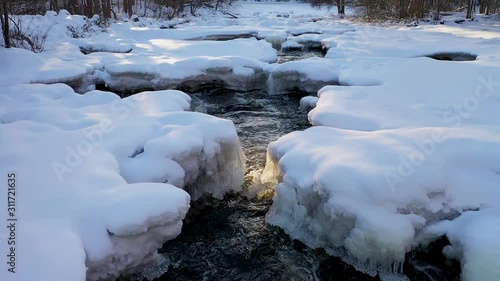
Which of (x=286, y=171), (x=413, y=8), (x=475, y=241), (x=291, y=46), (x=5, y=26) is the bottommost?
(x=475, y=241)

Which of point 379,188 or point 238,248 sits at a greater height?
point 379,188

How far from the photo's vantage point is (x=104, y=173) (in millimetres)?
3496

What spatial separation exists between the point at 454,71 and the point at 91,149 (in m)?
6.19

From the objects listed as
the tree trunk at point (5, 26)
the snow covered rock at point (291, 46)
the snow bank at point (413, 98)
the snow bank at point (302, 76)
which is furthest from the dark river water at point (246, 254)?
the snow covered rock at point (291, 46)

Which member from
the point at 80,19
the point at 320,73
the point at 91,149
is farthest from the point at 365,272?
the point at 80,19

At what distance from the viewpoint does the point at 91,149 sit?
4023 mm

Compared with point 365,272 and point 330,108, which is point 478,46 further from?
point 365,272

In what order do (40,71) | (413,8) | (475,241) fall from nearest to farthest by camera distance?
(475,241) → (40,71) → (413,8)

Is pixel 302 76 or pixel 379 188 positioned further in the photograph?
pixel 302 76

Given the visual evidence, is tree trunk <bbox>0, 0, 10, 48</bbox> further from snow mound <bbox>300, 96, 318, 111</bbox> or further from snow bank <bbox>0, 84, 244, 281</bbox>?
snow mound <bbox>300, 96, 318, 111</bbox>

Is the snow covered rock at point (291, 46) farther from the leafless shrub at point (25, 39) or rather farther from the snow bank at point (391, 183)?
the snow bank at point (391, 183)

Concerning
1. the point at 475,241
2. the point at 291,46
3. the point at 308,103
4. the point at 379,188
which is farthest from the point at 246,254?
the point at 291,46

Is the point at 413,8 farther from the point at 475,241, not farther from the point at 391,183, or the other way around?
the point at 475,241

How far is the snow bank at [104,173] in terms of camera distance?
270 cm
